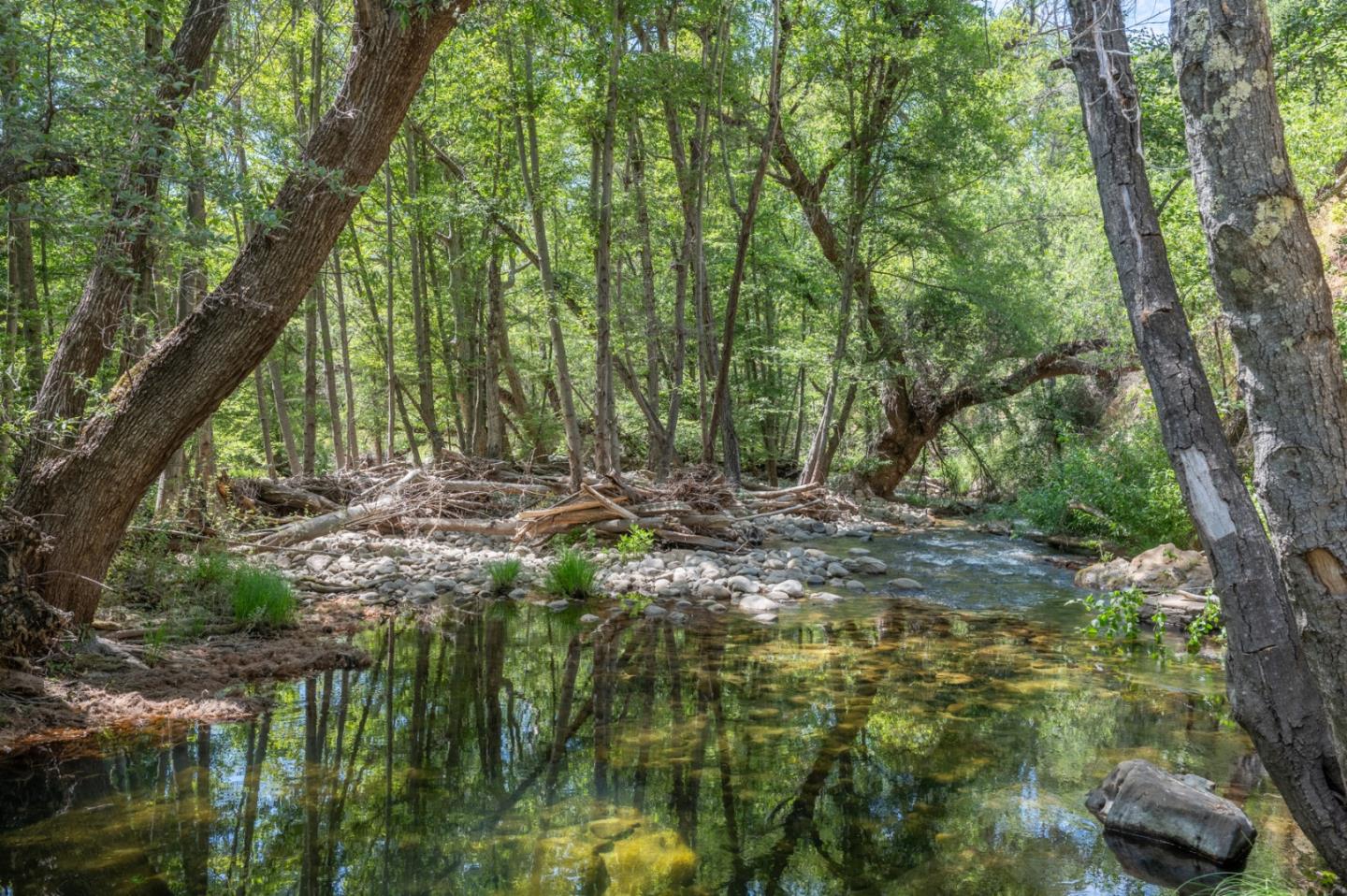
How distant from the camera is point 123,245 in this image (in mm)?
4375

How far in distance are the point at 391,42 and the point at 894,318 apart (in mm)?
13194

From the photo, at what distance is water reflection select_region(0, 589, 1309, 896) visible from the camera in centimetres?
335

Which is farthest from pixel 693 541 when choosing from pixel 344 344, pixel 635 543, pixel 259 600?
pixel 344 344

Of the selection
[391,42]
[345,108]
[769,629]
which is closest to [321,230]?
[345,108]

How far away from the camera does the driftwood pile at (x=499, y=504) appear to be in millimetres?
10891

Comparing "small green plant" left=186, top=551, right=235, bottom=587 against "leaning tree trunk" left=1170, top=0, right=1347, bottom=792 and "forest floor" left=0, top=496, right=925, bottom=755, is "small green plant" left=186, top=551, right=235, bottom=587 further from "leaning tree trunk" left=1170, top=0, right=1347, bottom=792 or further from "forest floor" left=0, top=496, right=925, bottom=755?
"leaning tree trunk" left=1170, top=0, right=1347, bottom=792

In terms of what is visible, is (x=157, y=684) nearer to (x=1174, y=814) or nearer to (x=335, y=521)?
(x=1174, y=814)

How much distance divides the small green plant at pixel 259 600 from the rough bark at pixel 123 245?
1.73 m

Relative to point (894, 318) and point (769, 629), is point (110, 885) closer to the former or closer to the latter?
point (769, 629)

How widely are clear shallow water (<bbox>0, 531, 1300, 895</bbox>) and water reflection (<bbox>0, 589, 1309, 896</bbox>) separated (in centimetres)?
2

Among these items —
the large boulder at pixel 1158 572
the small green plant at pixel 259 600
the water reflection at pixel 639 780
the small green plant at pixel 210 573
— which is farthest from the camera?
the large boulder at pixel 1158 572

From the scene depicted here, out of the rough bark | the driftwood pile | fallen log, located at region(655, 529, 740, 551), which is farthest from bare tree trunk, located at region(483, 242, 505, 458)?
the rough bark

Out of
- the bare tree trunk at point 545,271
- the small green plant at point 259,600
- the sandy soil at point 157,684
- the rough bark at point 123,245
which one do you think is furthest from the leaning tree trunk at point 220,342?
the bare tree trunk at point 545,271

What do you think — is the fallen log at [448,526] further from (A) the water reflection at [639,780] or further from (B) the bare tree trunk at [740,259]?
(A) the water reflection at [639,780]
